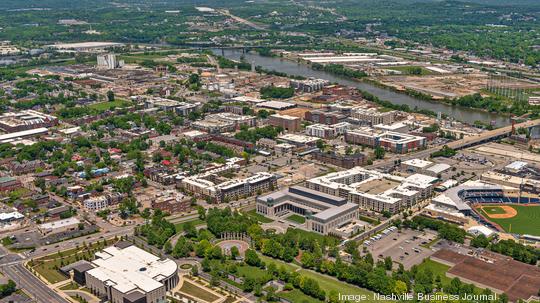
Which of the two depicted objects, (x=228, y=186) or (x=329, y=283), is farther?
(x=228, y=186)

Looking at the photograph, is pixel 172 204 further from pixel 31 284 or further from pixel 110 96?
pixel 110 96

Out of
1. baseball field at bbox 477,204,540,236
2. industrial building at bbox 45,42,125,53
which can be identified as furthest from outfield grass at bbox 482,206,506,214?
industrial building at bbox 45,42,125,53

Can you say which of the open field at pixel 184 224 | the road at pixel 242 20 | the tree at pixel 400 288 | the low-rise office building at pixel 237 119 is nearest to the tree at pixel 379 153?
the low-rise office building at pixel 237 119

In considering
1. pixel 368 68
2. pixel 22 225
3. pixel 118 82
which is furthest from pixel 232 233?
pixel 368 68

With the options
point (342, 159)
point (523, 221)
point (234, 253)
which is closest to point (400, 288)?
point (234, 253)

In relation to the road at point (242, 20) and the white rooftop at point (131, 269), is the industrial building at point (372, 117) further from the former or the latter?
the road at point (242, 20)

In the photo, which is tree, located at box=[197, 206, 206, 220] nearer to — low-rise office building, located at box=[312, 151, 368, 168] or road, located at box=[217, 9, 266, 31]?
low-rise office building, located at box=[312, 151, 368, 168]
